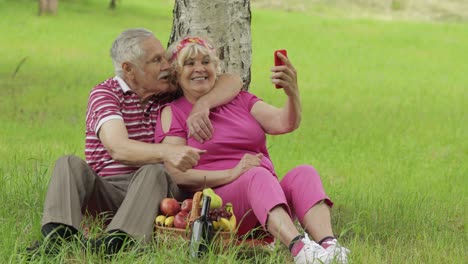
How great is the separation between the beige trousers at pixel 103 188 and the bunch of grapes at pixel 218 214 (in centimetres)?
33

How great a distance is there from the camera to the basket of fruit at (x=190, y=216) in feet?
18.0

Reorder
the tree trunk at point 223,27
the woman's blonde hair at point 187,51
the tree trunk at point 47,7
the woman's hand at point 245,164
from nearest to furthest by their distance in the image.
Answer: the woman's hand at point 245,164 < the woman's blonde hair at point 187,51 < the tree trunk at point 223,27 < the tree trunk at point 47,7

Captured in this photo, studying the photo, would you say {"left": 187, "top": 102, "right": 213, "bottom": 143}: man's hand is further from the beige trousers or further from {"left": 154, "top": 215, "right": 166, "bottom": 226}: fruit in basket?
{"left": 154, "top": 215, "right": 166, "bottom": 226}: fruit in basket

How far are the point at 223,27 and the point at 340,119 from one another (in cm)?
647

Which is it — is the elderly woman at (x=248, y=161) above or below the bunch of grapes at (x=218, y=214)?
above

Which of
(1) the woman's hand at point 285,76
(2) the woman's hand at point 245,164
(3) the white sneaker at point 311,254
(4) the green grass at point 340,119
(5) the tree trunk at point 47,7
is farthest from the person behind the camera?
(5) the tree trunk at point 47,7

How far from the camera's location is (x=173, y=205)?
18.5 feet

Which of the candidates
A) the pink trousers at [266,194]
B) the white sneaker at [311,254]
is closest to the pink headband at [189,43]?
the pink trousers at [266,194]

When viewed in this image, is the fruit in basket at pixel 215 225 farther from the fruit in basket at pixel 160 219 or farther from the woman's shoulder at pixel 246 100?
the woman's shoulder at pixel 246 100

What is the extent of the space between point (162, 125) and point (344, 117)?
7.75 m

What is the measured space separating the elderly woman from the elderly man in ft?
0.30

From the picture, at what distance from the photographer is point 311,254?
5250 mm

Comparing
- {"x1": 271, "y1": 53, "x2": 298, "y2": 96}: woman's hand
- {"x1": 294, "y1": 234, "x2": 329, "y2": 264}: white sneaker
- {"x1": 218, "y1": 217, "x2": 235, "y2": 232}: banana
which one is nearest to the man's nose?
{"x1": 271, "y1": 53, "x2": 298, "y2": 96}: woman's hand

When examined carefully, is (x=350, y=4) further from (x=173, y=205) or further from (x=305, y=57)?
(x=173, y=205)
